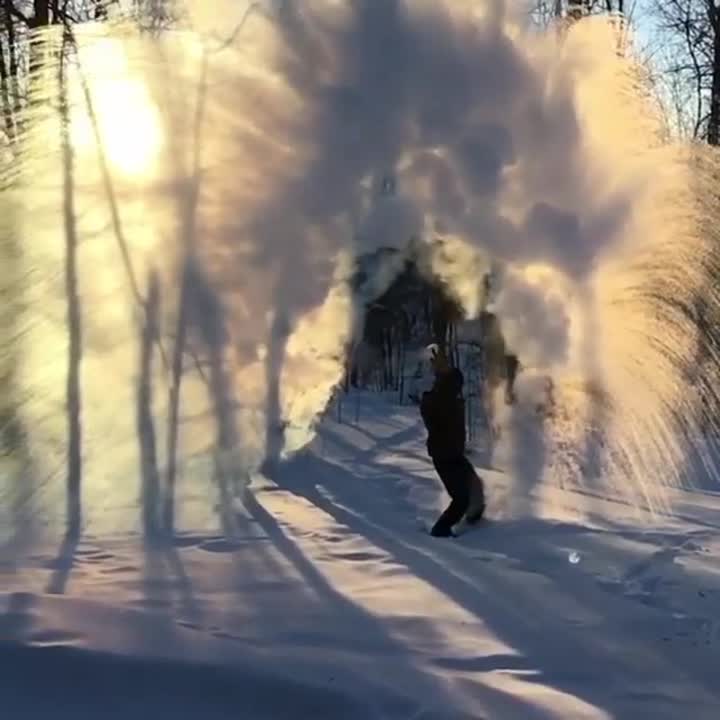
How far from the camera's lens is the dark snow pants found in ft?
29.6

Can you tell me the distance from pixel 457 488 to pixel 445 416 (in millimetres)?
519

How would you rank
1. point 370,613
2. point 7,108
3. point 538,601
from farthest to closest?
point 538,601, point 7,108, point 370,613

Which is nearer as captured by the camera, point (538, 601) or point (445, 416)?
point (538, 601)

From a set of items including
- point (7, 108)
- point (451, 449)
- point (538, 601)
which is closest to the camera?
point (7, 108)

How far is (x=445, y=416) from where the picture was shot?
9102 mm

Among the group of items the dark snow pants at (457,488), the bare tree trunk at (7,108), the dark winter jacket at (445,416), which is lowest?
the dark snow pants at (457,488)

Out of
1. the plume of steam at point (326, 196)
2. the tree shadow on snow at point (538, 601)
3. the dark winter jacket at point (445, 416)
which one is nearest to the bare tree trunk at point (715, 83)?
the dark winter jacket at point (445, 416)

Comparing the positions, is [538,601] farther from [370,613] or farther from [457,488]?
[457,488]

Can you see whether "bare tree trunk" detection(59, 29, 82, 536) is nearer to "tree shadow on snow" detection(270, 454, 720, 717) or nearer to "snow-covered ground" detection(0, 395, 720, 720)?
"snow-covered ground" detection(0, 395, 720, 720)

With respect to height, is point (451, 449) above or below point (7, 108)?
below

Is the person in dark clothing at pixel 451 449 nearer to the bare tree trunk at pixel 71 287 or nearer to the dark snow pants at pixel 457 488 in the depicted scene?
the dark snow pants at pixel 457 488

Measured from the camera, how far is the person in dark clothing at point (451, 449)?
8977 millimetres

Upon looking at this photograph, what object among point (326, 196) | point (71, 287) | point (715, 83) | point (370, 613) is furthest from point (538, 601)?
point (715, 83)

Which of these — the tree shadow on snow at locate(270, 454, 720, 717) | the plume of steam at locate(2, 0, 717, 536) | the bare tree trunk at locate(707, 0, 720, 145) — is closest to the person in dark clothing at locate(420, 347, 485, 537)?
the tree shadow on snow at locate(270, 454, 720, 717)
